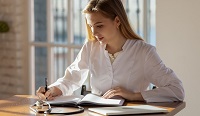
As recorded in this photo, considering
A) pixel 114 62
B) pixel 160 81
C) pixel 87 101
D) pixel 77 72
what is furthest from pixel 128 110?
pixel 77 72

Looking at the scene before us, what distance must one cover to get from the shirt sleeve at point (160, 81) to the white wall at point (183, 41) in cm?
83

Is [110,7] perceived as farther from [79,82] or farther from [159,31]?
[159,31]

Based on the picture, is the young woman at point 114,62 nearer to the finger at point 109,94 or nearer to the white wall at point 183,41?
the finger at point 109,94

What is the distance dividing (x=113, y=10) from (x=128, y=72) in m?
0.39

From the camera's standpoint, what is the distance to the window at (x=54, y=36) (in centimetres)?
434

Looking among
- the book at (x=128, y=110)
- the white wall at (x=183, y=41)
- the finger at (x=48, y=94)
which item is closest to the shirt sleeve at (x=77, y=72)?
the finger at (x=48, y=94)

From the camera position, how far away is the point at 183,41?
3631 mm

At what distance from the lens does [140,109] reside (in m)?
2.39

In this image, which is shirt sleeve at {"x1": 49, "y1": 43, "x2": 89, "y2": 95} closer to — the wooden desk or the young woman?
the young woman

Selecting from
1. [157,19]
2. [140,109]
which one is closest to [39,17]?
[157,19]

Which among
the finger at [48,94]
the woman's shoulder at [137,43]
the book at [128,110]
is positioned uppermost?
the woman's shoulder at [137,43]

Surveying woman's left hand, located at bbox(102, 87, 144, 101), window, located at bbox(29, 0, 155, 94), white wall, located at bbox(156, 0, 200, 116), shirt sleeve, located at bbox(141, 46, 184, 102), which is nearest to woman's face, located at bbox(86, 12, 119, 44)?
shirt sleeve, located at bbox(141, 46, 184, 102)

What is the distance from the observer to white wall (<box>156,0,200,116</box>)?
11.7 ft

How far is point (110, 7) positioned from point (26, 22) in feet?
6.54
